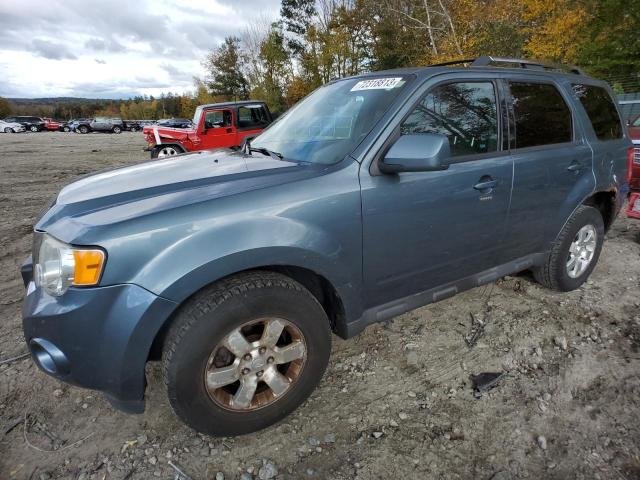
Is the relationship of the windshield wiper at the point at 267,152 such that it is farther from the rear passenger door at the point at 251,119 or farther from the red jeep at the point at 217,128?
the rear passenger door at the point at 251,119

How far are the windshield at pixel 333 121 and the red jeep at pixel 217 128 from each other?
24.3ft

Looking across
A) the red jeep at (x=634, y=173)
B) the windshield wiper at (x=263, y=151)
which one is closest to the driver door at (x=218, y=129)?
the windshield wiper at (x=263, y=151)

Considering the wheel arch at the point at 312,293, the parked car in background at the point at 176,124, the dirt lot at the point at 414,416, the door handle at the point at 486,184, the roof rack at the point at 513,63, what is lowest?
the dirt lot at the point at 414,416

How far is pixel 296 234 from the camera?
184 centimetres

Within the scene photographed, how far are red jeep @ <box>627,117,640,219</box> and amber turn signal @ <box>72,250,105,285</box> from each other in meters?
4.28

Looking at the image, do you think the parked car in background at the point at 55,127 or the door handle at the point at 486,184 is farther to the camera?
the parked car in background at the point at 55,127

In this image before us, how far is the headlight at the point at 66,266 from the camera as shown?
5.09ft

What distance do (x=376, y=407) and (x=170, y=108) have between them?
9865cm

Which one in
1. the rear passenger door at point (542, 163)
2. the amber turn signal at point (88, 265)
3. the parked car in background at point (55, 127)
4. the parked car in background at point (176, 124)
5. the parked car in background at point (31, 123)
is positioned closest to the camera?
the amber turn signal at point (88, 265)

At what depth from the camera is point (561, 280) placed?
3236 millimetres

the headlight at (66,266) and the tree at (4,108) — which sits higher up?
the tree at (4,108)

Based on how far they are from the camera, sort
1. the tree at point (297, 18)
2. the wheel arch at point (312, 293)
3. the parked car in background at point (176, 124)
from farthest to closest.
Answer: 1. the tree at point (297, 18)
2. the parked car in background at point (176, 124)
3. the wheel arch at point (312, 293)

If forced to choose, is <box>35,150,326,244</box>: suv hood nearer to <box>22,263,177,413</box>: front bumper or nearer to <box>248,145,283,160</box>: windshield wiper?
<box>248,145,283,160</box>: windshield wiper

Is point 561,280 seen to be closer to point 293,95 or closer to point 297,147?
point 297,147
